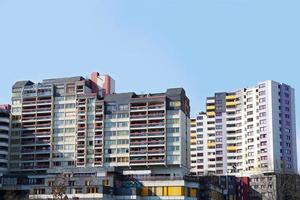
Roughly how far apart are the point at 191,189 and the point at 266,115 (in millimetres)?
61273

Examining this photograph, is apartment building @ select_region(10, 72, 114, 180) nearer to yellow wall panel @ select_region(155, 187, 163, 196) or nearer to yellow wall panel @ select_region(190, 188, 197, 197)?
yellow wall panel @ select_region(155, 187, 163, 196)

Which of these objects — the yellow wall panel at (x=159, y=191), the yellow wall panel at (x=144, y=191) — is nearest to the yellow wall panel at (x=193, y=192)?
the yellow wall panel at (x=159, y=191)

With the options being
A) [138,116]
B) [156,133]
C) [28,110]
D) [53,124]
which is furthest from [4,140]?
[156,133]

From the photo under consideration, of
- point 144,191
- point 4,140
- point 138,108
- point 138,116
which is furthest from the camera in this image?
point 4,140

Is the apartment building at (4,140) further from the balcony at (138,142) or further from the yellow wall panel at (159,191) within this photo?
the yellow wall panel at (159,191)

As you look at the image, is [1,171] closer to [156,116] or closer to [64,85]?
[64,85]

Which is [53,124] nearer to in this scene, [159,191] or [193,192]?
[159,191]

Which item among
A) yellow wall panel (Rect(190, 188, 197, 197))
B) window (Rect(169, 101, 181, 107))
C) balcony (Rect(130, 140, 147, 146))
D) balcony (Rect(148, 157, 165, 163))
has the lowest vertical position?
yellow wall panel (Rect(190, 188, 197, 197))

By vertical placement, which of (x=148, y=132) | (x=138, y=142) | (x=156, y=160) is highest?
(x=148, y=132)

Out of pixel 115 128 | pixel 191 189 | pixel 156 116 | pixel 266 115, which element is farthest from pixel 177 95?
pixel 266 115

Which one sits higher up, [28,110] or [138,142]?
[28,110]

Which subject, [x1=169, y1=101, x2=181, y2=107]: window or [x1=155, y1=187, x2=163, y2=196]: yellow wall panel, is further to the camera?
[x1=169, y1=101, x2=181, y2=107]: window

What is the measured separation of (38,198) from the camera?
134 metres

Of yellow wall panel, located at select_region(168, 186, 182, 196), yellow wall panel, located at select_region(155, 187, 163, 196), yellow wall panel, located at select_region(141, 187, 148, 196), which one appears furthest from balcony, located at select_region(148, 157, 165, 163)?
yellow wall panel, located at select_region(168, 186, 182, 196)
